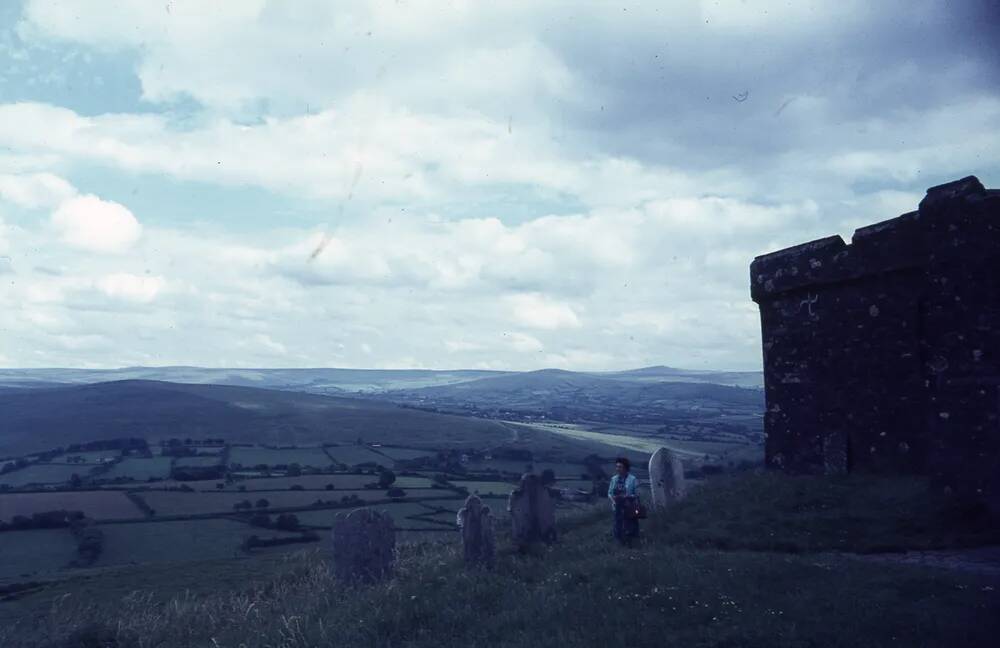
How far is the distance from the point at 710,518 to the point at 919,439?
155 inches

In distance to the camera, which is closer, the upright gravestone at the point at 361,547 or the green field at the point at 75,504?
the upright gravestone at the point at 361,547

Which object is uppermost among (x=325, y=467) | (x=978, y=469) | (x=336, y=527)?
(x=978, y=469)

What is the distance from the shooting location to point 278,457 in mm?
55031

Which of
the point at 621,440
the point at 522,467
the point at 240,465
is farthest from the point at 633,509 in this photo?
the point at 621,440

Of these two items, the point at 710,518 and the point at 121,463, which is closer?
the point at 710,518

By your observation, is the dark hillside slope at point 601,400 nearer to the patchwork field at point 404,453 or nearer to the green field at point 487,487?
the patchwork field at point 404,453

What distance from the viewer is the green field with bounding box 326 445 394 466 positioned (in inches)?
2058

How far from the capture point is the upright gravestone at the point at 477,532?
12.5 m

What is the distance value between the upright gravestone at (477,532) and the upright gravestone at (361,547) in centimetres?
134

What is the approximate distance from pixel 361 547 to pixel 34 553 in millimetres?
18423

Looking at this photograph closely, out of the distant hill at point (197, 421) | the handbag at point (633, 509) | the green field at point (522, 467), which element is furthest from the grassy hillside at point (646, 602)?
the distant hill at point (197, 421)

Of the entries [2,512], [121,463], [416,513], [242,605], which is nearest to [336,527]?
[242,605]

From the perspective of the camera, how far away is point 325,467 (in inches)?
1937

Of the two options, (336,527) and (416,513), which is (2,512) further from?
(336,527)
